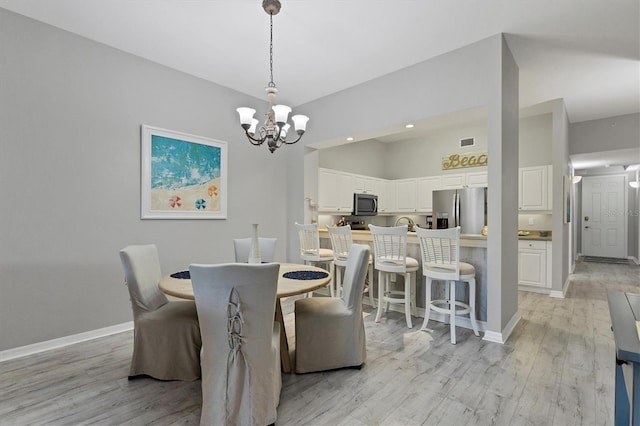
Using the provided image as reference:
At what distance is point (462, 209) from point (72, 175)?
5391 millimetres

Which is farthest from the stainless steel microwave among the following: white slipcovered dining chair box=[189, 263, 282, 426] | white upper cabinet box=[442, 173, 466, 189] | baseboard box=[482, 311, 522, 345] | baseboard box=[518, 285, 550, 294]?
white slipcovered dining chair box=[189, 263, 282, 426]

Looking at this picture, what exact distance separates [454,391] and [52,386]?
279 cm

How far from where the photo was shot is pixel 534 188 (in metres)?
5.20

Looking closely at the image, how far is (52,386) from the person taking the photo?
86.5 inches

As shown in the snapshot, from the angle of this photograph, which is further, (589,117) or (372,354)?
(589,117)

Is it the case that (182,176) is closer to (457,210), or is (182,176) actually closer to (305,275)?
(305,275)

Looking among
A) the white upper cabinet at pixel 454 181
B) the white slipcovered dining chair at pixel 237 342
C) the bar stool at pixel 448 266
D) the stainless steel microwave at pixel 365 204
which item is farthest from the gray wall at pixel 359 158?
the white slipcovered dining chair at pixel 237 342

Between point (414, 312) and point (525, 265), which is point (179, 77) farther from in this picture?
point (525, 265)

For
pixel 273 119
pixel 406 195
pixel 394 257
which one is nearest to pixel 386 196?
pixel 406 195

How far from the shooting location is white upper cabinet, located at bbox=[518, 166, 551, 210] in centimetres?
510

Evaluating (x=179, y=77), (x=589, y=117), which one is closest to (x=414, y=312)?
(x=179, y=77)

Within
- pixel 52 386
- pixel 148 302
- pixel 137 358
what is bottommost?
pixel 52 386

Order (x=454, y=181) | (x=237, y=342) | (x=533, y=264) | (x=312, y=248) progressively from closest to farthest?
(x=237, y=342) < (x=312, y=248) < (x=533, y=264) < (x=454, y=181)

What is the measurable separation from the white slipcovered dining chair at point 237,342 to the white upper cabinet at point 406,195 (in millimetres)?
5528
